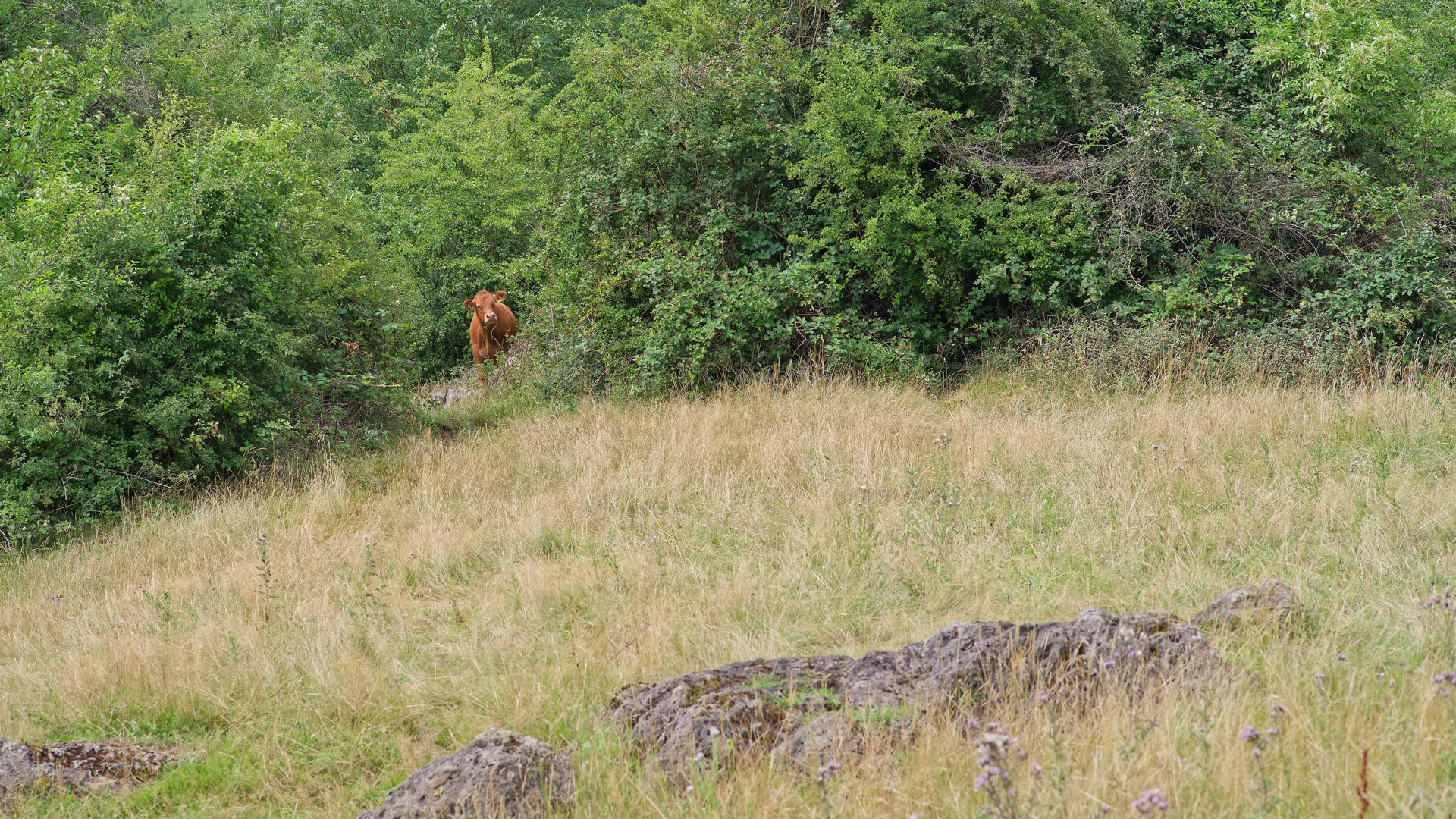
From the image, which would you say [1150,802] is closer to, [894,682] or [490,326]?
[894,682]

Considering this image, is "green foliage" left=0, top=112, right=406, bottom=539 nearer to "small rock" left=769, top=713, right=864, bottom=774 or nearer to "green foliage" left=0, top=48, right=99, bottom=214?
"green foliage" left=0, top=48, right=99, bottom=214

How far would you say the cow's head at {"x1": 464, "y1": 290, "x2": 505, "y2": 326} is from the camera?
16359 mm

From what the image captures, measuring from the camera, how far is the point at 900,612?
205 inches

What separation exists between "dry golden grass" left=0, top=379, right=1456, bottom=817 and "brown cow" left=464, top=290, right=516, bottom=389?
7515 millimetres

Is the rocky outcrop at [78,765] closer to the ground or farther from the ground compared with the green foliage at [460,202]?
closer to the ground

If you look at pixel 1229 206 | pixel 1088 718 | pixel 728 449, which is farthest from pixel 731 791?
pixel 1229 206

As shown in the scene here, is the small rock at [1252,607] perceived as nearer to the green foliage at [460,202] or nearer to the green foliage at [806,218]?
the green foliage at [806,218]

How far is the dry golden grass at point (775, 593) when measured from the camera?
325 cm

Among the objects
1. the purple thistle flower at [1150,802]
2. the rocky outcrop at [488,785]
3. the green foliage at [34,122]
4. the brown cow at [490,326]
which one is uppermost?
the green foliage at [34,122]

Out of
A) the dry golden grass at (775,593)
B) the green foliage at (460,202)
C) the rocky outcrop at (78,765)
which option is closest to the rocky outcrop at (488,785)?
the dry golden grass at (775,593)

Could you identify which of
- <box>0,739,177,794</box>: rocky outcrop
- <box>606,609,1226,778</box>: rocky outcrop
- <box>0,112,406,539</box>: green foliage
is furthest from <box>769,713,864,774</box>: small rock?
<box>0,112,406,539</box>: green foliage

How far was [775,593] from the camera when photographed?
5500 mm

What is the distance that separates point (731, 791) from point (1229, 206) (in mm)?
9934

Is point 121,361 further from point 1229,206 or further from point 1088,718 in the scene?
point 1229,206
